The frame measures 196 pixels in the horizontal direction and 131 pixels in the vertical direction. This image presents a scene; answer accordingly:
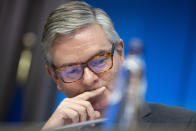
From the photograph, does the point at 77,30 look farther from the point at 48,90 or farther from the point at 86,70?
the point at 48,90

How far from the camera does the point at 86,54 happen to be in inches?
41.3

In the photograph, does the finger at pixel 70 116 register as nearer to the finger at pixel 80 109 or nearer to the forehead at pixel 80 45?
the finger at pixel 80 109

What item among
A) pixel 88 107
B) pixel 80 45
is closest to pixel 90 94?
pixel 88 107

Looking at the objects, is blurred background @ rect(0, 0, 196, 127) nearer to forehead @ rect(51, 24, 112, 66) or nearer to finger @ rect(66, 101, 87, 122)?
forehead @ rect(51, 24, 112, 66)

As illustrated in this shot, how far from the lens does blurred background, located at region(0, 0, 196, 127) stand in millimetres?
1008

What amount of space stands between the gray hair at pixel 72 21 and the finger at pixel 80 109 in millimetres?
299

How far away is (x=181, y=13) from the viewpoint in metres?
1.05

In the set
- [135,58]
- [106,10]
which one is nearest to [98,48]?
[106,10]

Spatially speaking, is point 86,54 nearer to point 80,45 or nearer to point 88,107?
point 80,45

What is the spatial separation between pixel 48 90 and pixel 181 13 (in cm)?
66

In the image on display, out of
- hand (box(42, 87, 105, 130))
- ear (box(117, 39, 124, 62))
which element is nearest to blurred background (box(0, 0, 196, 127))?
ear (box(117, 39, 124, 62))

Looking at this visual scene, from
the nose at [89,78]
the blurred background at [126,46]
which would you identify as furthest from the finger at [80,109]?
the blurred background at [126,46]

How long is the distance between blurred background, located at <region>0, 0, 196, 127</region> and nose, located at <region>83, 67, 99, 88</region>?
7.5 inches

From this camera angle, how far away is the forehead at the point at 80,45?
105 cm
